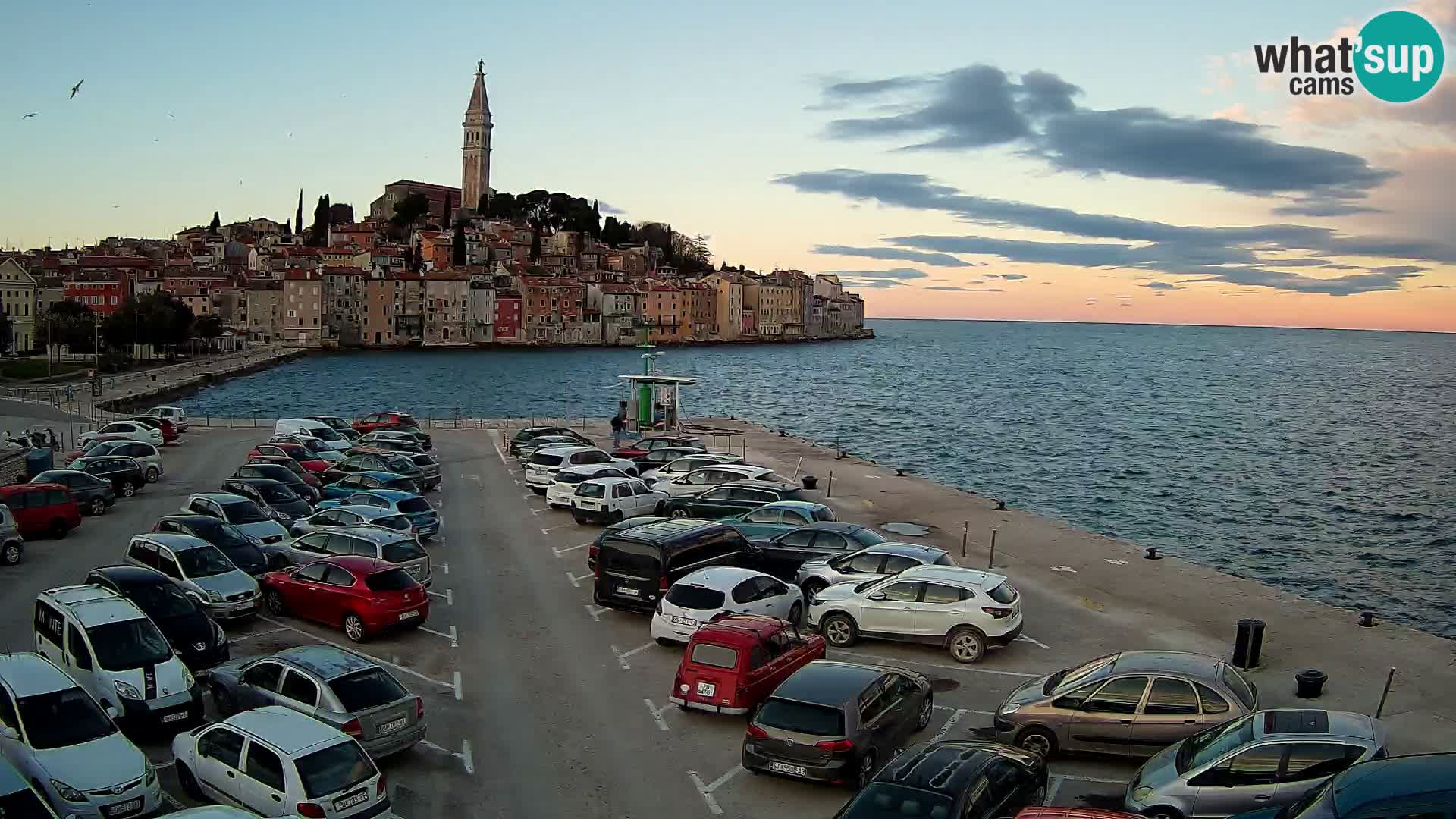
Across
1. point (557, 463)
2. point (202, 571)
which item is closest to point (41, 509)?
point (202, 571)

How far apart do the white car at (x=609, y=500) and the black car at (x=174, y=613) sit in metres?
10.9

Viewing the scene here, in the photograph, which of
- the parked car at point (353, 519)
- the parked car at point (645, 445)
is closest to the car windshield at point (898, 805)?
the parked car at point (353, 519)

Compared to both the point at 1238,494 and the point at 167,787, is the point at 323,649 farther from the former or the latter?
the point at 1238,494

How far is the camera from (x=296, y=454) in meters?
32.7

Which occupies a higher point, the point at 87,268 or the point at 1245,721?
the point at 87,268

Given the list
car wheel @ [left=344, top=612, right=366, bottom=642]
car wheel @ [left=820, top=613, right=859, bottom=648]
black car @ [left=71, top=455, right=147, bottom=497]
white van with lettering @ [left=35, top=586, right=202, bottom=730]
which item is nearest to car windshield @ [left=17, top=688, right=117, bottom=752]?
white van with lettering @ [left=35, top=586, right=202, bottom=730]

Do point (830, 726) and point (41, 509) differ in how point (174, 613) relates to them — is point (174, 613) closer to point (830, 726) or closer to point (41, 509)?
point (830, 726)

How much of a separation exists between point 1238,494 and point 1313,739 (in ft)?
132

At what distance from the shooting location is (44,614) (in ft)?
43.0

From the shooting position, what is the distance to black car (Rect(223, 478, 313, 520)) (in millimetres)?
24375

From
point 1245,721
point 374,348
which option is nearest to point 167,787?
point 1245,721

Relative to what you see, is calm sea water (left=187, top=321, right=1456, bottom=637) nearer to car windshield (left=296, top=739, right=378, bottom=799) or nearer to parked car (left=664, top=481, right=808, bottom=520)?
parked car (left=664, top=481, right=808, bottom=520)

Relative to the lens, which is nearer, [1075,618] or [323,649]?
[323,649]

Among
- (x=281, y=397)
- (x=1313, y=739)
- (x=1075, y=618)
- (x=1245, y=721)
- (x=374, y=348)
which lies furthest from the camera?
(x=374, y=348)
